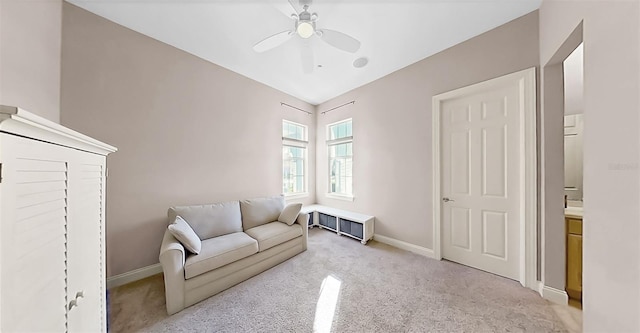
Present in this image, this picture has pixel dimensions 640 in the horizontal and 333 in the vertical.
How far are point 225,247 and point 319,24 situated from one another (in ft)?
8.59

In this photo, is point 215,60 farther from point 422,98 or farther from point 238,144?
point 422,98

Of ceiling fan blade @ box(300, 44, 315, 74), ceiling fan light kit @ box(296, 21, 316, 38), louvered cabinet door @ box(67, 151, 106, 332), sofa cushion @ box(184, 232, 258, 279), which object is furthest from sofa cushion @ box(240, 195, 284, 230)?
ceiling fan light kit @ box(296, 21, 316, 38)

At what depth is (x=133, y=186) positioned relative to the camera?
7.20ft

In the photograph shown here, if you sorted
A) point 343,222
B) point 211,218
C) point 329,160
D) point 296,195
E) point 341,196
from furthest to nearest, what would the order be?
point 329,160, point 296,195, point 341,196, point 343,222, point 211,218

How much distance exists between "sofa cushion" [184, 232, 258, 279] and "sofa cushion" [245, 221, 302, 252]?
0.10m

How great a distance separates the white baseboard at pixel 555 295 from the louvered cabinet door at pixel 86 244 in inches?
133

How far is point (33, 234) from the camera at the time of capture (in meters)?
0.62

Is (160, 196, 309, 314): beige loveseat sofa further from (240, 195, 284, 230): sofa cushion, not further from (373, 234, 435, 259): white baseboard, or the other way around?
(373, 234, 435, 259): white baseboard

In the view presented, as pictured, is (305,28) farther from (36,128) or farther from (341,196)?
(341,196)

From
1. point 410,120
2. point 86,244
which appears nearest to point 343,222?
point 410,120

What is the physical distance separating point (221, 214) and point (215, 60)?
216cm

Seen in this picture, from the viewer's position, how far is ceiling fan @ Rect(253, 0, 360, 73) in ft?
5.75

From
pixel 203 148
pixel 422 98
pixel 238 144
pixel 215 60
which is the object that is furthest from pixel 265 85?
pixel 422 98

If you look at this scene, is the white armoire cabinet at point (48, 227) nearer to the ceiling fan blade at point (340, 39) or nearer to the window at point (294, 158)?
the ceiling fan blade at point (340, 39)
